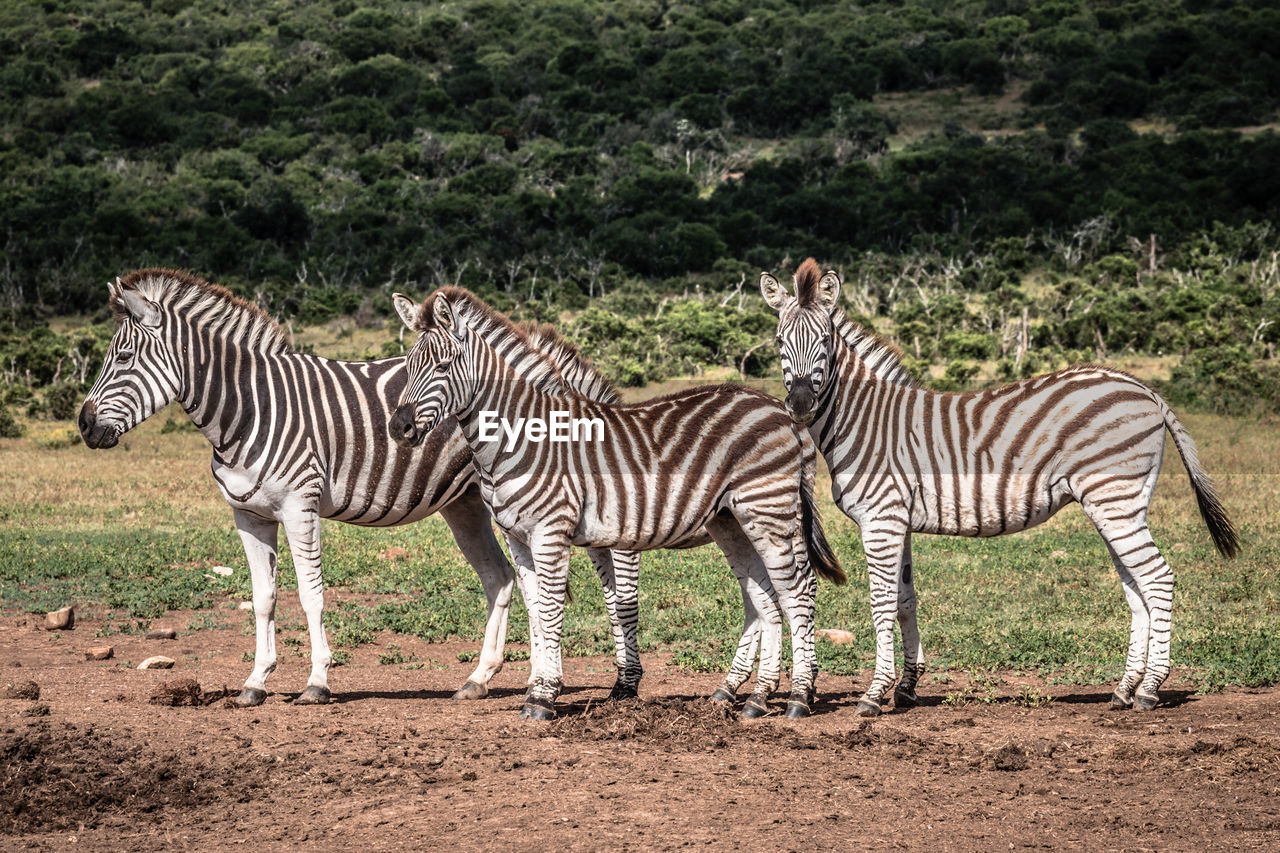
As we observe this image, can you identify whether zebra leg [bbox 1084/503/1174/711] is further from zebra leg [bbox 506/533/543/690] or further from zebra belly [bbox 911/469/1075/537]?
zebra leg [bbox 506/533/543/690]

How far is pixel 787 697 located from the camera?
31.6 feet

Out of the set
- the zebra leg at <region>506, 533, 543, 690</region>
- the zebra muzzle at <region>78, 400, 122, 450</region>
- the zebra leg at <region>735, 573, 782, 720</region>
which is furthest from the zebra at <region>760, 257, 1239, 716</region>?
the zebra muzzle at <region>78, 400, 122, 450</region>

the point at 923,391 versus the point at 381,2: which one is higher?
the point at 381,2

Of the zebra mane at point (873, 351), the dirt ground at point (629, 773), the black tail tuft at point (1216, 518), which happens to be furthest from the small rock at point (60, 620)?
the black tail tuft at point (1216, 518)

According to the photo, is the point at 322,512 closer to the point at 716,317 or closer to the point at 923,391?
the point at 923,391

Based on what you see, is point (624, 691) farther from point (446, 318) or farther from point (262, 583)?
point (446, 318)

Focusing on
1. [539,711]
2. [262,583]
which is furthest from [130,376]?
[539,711]

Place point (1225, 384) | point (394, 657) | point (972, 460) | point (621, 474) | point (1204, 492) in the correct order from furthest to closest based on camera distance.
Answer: point (1225, 384)
point (394, 657)
point (1204, 492)
point (972, 460)
point (621, 474)

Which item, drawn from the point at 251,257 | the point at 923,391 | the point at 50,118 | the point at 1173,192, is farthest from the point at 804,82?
the point at 923,391

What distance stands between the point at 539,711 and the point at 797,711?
170cm

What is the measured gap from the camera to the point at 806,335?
9.05 m

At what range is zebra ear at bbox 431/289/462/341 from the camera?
866 cm

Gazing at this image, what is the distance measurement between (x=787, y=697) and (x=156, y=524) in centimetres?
1113

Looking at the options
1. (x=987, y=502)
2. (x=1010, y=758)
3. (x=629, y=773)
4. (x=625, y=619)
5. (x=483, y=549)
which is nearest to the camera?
(x=629, y=773)
